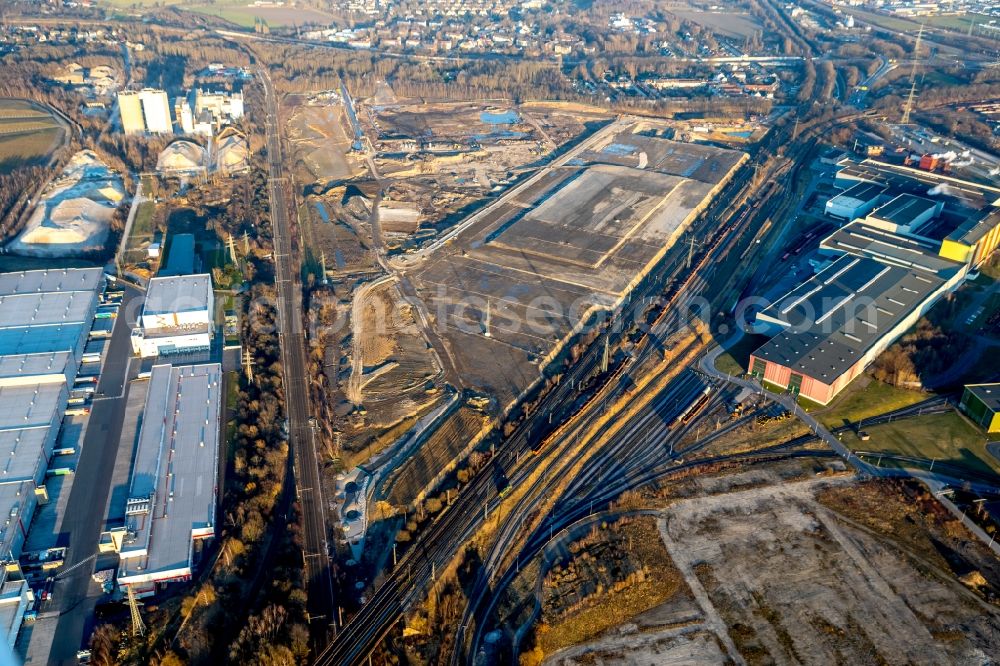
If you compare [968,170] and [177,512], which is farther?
[968,170]

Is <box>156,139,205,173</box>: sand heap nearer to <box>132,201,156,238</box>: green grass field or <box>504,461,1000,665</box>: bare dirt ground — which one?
<box>132,201,156,238</box>: green grass field

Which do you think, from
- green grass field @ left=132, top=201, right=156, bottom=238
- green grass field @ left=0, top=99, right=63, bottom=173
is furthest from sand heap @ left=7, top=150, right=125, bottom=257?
green grass field @ left=0, top=99, right=63, bottom=173

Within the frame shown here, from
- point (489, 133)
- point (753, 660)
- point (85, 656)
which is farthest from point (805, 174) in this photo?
point (85, 656)

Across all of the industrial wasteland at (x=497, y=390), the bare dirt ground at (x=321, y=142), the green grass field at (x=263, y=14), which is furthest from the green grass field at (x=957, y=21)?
the green grass field at (x=263, y=14)

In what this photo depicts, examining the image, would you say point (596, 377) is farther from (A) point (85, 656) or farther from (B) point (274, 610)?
(A) point (85, 656)

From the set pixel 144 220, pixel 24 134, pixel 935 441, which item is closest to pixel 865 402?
pixel 935 441

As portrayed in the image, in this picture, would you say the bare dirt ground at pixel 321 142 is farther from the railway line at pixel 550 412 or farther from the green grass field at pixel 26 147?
the railway line at pixel 550 412
